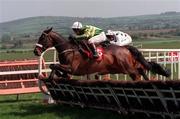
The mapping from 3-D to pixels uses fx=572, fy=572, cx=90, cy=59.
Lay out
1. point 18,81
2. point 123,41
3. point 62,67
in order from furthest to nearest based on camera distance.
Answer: point 18,81 → point 123,41 → point 62,67

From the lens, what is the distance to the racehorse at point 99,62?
11961 mm

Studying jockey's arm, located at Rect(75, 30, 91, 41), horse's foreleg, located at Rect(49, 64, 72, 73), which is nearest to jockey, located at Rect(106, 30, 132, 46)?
jockey's arm, located at Rect(75, 30, 91, 41)

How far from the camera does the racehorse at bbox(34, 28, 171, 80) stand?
12.0 meters

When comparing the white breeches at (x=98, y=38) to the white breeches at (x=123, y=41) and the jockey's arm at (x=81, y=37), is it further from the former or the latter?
the white breeches at (x=123, y=41)

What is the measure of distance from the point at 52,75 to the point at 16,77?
4045 millimetres

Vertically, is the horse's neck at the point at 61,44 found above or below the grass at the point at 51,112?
above

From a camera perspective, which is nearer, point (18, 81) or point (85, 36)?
point (85, 36)

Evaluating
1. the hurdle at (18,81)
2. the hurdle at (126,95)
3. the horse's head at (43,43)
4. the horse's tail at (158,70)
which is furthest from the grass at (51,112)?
the horse's tail at (158,70)

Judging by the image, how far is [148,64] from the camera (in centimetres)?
1291

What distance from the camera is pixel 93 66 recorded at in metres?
12.3

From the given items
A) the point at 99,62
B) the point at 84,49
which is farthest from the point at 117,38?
the point at 84,49

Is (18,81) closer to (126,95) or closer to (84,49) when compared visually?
(84,49)

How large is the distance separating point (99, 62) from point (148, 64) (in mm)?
1204

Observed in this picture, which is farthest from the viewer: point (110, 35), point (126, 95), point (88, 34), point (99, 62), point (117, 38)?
point (117, 38)
